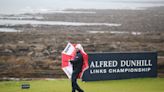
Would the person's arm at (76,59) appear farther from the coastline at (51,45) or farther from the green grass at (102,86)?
the coastline at (51,45)

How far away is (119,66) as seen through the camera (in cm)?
1738

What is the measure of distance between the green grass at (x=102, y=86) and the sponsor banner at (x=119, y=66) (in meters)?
0.29

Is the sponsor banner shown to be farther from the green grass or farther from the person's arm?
the person's arm

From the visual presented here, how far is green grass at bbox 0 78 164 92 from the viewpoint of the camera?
15055mm

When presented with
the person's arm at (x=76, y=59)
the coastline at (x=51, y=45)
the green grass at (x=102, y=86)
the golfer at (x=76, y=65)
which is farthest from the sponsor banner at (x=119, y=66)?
the coastline at (x=51, y=45)

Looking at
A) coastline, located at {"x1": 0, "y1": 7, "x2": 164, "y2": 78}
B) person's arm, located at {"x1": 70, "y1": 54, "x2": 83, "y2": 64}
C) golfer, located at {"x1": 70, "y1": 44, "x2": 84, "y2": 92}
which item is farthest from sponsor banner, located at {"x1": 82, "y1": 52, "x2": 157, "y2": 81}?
coastline, located at {"x1": 0, "y1": 7, "x2": 164, "y2": 78}

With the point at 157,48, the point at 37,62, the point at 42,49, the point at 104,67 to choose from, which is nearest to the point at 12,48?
the point at 42,49

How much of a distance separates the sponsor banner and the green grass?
0.96 ft

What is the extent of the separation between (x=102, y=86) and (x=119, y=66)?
→ 6.08 feet

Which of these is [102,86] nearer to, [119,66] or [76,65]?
[119,66]

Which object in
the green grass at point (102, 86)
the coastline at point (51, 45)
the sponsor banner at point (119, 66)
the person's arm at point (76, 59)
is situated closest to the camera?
the person's arm at point (76, 59)

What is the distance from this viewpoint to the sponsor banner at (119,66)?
17.0m

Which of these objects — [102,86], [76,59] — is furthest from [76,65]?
[102,86]

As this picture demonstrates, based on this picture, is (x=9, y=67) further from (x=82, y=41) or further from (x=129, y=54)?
(x=82, y=41)
